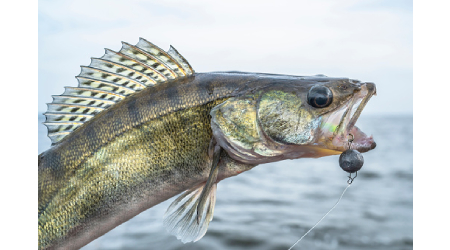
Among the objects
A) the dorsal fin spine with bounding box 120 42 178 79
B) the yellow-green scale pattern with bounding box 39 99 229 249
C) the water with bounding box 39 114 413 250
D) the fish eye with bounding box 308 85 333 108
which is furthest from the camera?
the water with bounding box 39 114 413 250

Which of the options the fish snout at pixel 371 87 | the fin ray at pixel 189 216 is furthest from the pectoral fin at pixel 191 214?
the fish snout at pixel 371 87

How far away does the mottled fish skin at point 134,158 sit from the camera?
2270 millimetres

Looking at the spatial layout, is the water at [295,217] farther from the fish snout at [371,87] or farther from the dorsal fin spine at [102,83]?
the fish snout at [371,87]

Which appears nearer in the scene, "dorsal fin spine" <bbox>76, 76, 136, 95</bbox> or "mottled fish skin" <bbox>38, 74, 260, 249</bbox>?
"mottled fish skin" <bbox>38, 74, 260, 249</bbox>

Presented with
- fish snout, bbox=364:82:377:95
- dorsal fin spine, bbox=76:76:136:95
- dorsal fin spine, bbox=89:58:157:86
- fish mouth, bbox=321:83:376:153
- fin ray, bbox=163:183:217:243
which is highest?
dorsal fin spine, bbox=89:58:157:86

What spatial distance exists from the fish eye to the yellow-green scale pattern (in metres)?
0.51

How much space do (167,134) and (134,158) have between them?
24cm

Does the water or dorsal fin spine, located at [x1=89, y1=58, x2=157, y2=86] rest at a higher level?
dorsal fin spine, located at [x1=89, y1=58, x2=157, y2=86]

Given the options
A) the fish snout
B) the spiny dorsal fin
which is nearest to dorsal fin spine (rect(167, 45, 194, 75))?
the spiny dorsal fin

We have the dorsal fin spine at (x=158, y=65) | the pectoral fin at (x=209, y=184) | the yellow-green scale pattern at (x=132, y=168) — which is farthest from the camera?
the dorsal fin spine at (x=158, y=65)

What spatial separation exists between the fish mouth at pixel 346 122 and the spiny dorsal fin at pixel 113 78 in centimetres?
90

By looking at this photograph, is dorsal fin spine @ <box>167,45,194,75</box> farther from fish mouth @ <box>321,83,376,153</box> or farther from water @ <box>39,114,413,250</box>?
water @ <box>39,114,413,250</box>

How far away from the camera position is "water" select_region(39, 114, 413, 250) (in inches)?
376

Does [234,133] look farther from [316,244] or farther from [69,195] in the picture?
[316,244]
